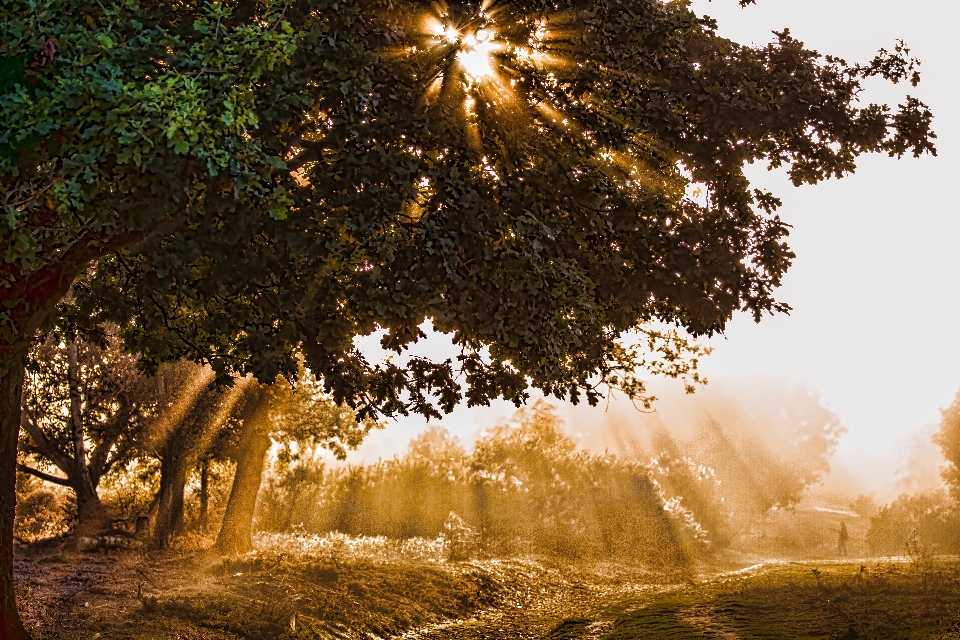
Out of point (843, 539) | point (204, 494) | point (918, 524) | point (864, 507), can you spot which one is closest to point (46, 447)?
point (204, 494)

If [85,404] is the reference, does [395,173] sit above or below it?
below

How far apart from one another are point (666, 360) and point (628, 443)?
5499cm

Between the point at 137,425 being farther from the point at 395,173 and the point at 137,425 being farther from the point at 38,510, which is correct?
the point at 395,173

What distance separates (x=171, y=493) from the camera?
25734mm

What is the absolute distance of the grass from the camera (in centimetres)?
1644

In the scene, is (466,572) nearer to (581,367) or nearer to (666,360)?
(666,360)

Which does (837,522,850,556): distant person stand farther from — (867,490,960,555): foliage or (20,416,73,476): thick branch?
(20,416,73,476): thick branch

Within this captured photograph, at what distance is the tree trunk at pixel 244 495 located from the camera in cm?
2469

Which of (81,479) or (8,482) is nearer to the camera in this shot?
(8,482)

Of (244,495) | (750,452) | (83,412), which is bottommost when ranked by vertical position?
(244,495)

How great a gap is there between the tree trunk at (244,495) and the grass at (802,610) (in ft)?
35.6

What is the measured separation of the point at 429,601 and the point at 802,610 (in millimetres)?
9005

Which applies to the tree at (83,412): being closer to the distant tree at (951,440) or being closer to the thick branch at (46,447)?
the thick branch at (46,447)

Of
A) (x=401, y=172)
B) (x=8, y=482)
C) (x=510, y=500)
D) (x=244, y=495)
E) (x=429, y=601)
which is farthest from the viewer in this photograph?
(x=510, y=500)
